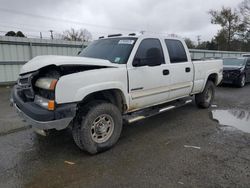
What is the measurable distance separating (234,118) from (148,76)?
311 centimetres

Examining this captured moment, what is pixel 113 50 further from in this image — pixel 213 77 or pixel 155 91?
pixel 213 77

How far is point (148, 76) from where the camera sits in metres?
4.29

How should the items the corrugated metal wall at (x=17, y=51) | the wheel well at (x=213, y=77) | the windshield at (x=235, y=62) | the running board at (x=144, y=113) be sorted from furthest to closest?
the windshield at (x=235, y=62) → the corrugated metal wall at (x=17, y=51) → the wheel well at (x=213, y=77) → the running board at (x=144, y=113)

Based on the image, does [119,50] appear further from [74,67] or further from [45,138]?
[45,138]

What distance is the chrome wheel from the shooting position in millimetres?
3656

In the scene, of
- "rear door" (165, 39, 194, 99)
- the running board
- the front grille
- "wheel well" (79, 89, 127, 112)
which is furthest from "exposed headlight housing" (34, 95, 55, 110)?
"rear door" (165, 39, 194, 99)

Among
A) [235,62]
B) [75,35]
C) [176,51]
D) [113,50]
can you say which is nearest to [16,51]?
[113,50]

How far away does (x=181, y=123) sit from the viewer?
17.7 feet

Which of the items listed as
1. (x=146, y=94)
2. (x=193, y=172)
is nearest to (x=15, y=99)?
(x=146, y=94)

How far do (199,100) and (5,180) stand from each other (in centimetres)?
547

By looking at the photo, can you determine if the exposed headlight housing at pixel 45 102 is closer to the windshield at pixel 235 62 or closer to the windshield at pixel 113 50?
the windshield at pixel 113 50

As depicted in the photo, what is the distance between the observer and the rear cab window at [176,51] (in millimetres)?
5012

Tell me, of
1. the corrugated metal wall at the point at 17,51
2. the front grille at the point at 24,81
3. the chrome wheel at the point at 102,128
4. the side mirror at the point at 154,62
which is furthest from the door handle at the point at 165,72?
the corrugated metal wall at the point at 17,51

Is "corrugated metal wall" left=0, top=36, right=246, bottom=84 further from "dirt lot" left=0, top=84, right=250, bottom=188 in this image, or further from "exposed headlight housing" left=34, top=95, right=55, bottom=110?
"exposed headlight housing" left=34, top=95, right=55, bottom=110
